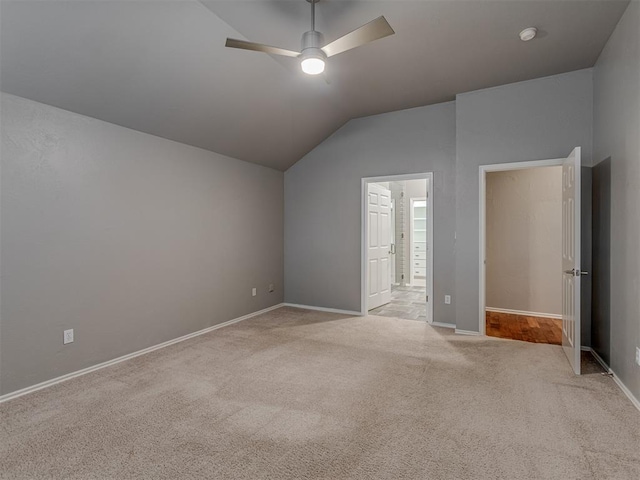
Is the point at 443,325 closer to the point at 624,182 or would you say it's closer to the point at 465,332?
the point at 465,332

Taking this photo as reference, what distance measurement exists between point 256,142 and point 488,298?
4429 mm

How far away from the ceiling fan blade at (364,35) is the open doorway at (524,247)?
12.6 feet

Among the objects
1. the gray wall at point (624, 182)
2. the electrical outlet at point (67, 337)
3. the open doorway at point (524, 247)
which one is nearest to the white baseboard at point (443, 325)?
the open doorway at point (524, 247)

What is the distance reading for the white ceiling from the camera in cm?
239

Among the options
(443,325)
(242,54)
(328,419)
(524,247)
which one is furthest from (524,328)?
(242,54)

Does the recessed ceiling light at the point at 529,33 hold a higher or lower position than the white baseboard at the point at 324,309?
higher

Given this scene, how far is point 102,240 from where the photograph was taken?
10.4ft

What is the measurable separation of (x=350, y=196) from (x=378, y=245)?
3.32 ft

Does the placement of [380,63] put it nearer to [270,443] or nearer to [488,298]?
[270,443]

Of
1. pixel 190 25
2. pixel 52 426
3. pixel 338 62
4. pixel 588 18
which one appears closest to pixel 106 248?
pixel 52 426

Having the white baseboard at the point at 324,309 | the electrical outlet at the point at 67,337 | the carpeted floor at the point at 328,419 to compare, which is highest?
the electrical outlet at the point at 67,337

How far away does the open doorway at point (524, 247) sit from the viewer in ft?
16.1

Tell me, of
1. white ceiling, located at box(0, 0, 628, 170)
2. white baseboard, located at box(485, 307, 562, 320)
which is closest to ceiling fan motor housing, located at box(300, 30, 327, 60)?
white ceiling, located at box(0, 0, 628, 170)

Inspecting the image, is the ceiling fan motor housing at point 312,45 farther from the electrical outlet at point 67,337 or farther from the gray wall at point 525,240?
the gray wall at point 525,240
